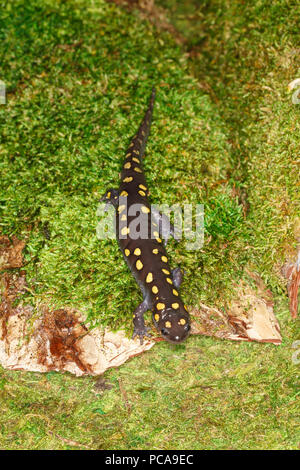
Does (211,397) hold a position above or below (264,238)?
below

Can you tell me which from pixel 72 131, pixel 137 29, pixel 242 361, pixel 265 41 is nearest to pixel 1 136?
pixel 72 131

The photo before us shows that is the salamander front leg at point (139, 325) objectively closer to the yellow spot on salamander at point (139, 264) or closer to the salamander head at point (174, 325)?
the salamander head at point (174, 325)

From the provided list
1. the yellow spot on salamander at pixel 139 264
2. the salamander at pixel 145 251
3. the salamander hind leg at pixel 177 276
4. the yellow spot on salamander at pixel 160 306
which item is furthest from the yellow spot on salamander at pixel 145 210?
the yellow spot on salamander at pixel 160 306

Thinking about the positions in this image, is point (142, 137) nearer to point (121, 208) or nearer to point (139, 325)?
point (121, 208)

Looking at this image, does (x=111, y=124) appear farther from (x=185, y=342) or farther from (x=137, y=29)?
(x=185, y=342)

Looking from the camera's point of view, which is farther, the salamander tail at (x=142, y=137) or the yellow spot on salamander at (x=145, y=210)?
the salamander tail at (x=142, y=137)

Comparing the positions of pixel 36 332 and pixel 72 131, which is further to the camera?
pixel 72 131

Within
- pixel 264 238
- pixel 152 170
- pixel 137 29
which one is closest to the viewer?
pixel 264 238
